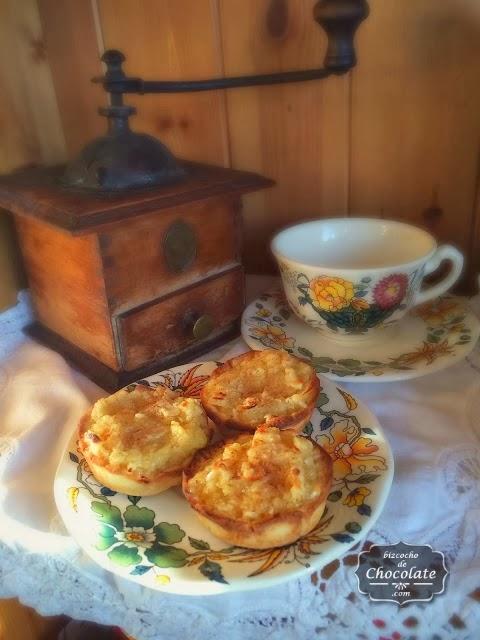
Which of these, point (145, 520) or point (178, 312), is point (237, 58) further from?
point (145, 520)

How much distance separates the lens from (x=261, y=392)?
481 millimetres

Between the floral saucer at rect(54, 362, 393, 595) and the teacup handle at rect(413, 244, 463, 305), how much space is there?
0.19 metres

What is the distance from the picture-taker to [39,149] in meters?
0.71

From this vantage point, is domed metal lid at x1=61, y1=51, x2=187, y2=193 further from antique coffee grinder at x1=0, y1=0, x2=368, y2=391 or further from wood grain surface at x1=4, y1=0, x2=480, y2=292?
wood grain surface at x1=4, y1=0, x2=480, y2=292

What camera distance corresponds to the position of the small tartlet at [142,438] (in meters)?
0.41

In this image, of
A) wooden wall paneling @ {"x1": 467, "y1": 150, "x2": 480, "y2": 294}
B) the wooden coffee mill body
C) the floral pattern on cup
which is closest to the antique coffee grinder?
the wooden coffee mill body

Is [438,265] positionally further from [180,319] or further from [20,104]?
[20,104]

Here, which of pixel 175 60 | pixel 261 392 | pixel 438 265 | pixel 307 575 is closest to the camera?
pixel 307 575

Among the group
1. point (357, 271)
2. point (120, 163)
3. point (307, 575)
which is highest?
point (120, 163)

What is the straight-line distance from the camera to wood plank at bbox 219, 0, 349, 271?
0.63 metres

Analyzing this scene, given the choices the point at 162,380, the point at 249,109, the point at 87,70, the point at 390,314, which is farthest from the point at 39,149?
the point at 390,314

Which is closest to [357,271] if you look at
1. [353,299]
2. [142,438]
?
[353,299]

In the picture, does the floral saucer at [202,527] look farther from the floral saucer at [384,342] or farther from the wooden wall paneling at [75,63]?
the wooden wall paneling at [75,63]

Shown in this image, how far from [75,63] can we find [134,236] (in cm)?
34
